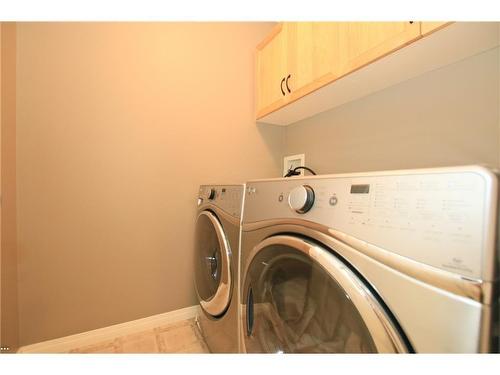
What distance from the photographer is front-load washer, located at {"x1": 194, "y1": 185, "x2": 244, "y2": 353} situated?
2.75 ft

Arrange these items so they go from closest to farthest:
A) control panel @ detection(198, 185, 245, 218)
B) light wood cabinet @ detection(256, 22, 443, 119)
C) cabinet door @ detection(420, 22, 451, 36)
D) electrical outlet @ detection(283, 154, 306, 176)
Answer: cabinet door @ detection(420, 22, 451, 36) < light wood cabinet @ detection(256, 22, 443, 119) < control panel @ detection(198, 185, 245, 218) < electrical outlet @ detection(283, 154, 306, 176)

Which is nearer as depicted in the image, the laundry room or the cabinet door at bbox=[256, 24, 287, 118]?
the laundry room

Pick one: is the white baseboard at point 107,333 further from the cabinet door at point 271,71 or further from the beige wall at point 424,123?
the cabinet door at point 271,71

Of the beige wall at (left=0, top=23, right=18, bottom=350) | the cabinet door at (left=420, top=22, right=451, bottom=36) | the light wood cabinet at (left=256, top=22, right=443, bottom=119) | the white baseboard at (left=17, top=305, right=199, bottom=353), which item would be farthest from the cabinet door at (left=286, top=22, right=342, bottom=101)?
the white baseboard at (left=17, top=305, right=199, bottom=353)

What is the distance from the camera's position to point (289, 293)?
0.63m

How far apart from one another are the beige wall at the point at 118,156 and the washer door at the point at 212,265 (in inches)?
9.5

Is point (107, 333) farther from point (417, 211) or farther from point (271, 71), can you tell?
point (271, 71)

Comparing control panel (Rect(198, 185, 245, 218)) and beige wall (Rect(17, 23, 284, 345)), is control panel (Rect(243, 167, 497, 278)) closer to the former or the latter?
control panel (Rect(198, 185, 245, 218))

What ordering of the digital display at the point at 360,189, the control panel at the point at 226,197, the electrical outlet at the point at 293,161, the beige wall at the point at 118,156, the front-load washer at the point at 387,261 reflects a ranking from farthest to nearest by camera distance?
the electrical outlet at the point at 293,161, the beige wall at the point at 118,156, the control panel at the point at 226,197, the digital display at the point at 360,189, the front-load washer at the point at 387,261

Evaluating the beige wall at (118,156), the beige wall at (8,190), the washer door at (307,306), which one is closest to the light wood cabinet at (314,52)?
the beige wall at (118,156)

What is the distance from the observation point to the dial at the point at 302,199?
0.54 metres

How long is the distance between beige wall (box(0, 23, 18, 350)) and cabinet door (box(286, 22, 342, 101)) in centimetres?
138
